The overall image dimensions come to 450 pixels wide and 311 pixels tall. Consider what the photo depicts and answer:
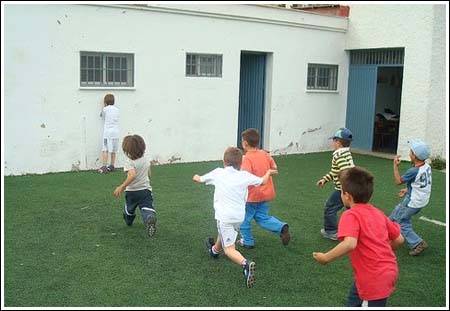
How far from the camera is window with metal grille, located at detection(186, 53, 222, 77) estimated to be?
40.2ft

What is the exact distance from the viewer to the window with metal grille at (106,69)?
1089 cm

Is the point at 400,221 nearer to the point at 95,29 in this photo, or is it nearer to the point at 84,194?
the point at 84,194

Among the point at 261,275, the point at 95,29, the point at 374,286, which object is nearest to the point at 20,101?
the point at 95,29

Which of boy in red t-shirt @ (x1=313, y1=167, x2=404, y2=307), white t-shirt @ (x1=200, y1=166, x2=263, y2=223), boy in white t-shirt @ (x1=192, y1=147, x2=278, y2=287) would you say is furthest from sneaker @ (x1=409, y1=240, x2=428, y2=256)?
boy in red t-shirt @ (x1=313, y1=167, x2=404, y2=307)

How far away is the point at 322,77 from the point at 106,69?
6.54m

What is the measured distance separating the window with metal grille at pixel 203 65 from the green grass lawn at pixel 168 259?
14.1ft

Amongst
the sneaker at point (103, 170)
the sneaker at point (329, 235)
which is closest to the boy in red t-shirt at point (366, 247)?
the sneaker at point (329, 235)

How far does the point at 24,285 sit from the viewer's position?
4.65 m

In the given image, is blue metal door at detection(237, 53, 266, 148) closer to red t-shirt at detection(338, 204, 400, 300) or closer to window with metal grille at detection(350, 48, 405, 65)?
window with metal grille at detection(350, 48, 405, 65)

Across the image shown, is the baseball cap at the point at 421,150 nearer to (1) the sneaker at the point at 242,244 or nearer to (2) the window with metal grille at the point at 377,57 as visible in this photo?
(1) the sneaker at the point at 242,244

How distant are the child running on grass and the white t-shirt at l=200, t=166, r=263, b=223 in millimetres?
1498

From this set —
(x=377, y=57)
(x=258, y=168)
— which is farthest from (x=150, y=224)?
(x=377, y=57)

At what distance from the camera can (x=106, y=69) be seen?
36.7 ft

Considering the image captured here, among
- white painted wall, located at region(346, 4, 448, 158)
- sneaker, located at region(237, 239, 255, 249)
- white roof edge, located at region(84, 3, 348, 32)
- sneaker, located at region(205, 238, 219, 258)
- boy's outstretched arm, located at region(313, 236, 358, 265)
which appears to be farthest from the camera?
white painted wall, located at region(346, 4, 448, 158)
